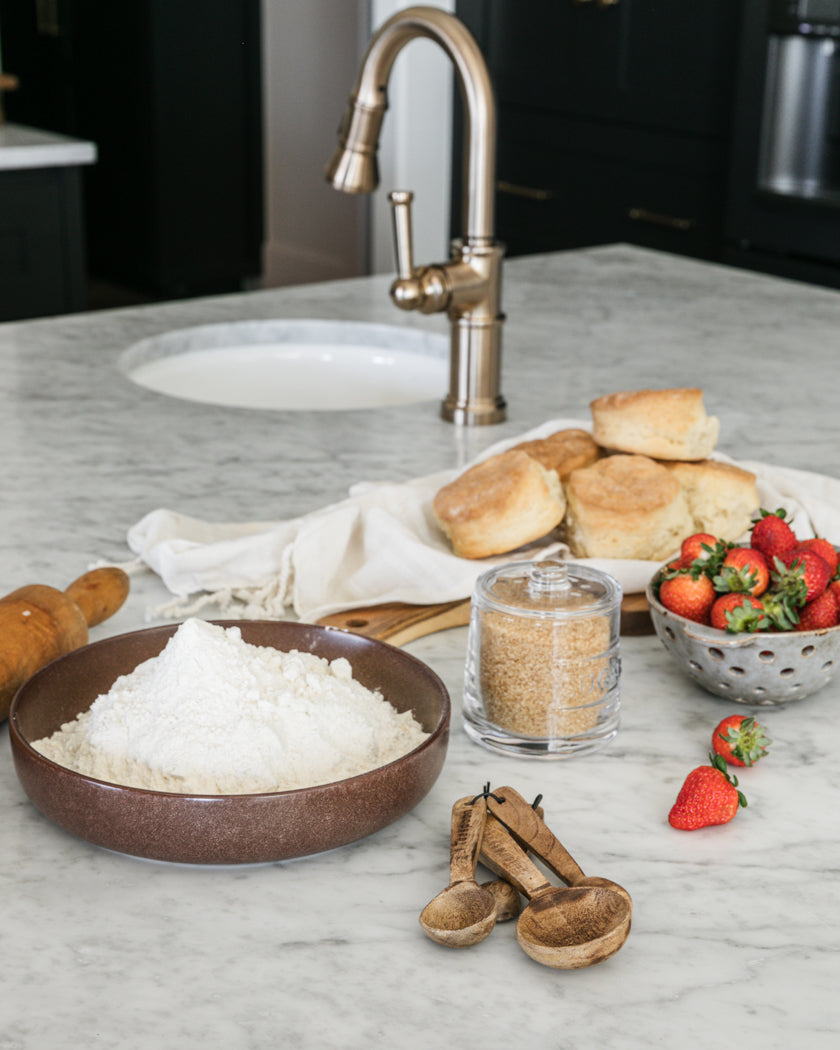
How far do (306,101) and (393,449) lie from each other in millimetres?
4571

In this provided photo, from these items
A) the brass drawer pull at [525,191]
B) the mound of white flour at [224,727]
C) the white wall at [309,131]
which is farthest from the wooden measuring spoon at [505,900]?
the white wall at [309,131]

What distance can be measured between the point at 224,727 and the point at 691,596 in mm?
323

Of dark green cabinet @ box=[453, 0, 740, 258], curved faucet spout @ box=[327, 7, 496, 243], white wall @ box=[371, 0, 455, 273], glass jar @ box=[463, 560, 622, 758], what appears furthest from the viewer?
white wall @ box=[371, 0, 455, 273]

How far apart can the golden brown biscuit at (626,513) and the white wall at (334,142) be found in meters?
3.86

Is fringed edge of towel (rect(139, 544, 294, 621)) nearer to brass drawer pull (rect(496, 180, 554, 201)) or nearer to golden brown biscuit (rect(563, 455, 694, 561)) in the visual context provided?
golden brown biscuit (rect(563, 455, 694, 561))

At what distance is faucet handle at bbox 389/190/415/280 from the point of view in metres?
1.38

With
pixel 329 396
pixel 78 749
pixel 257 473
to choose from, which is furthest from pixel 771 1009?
pixel 329 396

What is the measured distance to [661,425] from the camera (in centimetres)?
108

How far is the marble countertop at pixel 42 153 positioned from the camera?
3.09 metres

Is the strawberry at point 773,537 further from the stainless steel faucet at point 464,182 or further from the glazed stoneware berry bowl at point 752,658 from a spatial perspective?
the stainless steel faucet at point 464,182

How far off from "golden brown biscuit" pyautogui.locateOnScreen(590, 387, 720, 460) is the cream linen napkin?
9 cm

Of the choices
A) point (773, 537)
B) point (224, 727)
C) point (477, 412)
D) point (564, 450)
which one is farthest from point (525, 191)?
point (224, 727)

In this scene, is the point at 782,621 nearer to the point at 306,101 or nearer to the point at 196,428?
the point at 196,428

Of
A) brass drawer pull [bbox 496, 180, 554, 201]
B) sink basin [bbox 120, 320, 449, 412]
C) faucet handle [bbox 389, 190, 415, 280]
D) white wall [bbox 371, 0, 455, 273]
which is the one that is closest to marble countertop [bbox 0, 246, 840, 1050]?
faucet handle [bbox 389, 190, 415, 280]
